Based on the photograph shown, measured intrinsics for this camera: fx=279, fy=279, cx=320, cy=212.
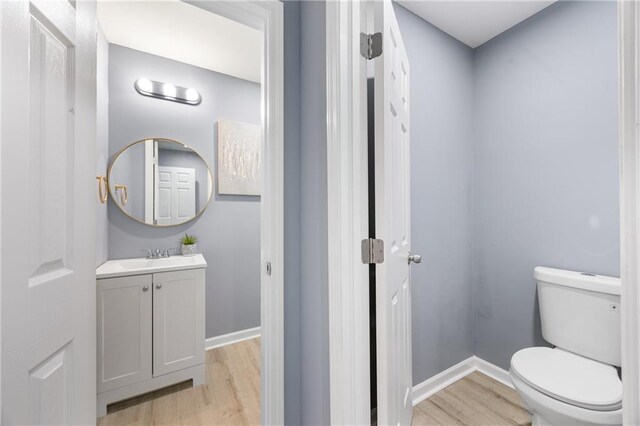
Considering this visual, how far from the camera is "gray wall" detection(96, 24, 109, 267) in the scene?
1855 millimetres

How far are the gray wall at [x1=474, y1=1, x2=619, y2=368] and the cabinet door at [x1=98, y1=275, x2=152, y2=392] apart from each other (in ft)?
7.56

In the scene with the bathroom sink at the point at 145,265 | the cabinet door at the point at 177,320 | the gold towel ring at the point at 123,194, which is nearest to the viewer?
the bathroom sink at the point at 145,265

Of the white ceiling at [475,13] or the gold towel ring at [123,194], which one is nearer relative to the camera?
the white ceiling at [475,13]

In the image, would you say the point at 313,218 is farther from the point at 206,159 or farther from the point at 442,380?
the point at 206,159

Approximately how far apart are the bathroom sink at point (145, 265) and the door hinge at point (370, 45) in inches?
66.6

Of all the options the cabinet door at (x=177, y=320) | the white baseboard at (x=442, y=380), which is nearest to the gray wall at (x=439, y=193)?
the white baseboard at (x=442, y=380)

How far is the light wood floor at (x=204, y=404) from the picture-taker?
5.33 ft

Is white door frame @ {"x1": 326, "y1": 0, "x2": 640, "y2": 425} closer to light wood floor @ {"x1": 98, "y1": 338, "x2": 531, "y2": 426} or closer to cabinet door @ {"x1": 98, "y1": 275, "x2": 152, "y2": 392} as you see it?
light wood floor @ {"x1": 98, "y1": 338, "x2": 531, "y2": 426}

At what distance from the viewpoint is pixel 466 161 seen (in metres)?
Answer: 2.06

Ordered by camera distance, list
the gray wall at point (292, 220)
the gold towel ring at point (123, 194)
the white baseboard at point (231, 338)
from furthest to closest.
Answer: the white baseboard at point (231, 338)
the gold towel ring at point (123, 194)
the gray wall at point (292, 220)

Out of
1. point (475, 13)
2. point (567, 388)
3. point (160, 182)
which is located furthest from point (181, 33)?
point (567, 388)

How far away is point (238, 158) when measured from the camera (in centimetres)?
268

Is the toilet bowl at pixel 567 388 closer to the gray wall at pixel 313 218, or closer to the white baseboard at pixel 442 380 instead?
the white baseboard at pixel 442 380

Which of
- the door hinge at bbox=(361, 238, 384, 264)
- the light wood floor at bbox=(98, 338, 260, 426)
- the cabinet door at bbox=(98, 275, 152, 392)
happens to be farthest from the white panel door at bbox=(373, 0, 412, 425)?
the cabinet door at bbox=(98, 275, 152, 392)
